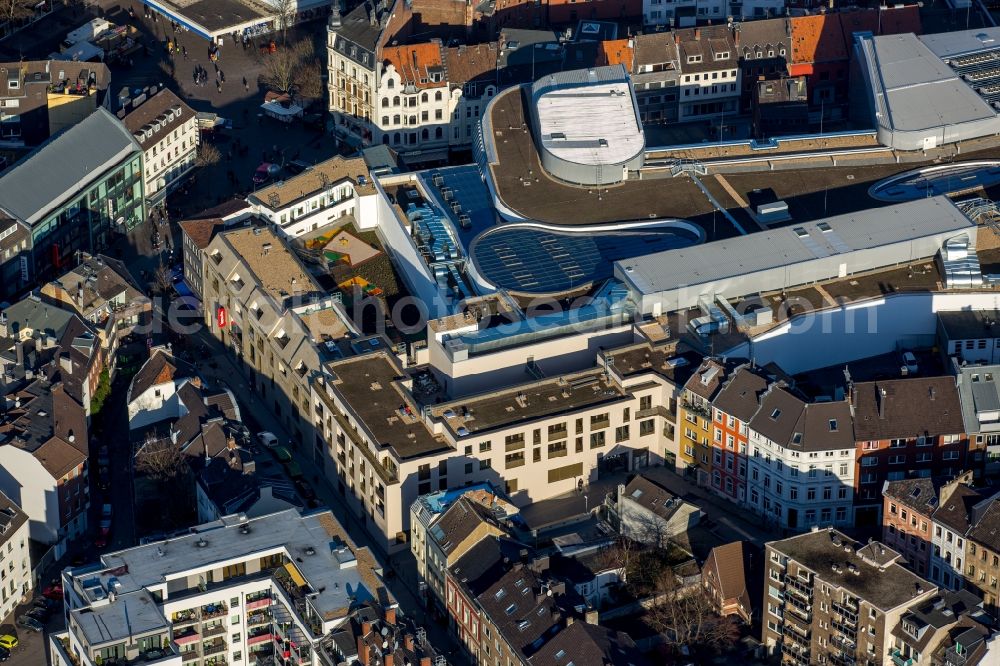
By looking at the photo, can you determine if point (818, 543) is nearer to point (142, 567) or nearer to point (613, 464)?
point (613, 464)

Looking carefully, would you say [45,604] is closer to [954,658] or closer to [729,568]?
[729,568]

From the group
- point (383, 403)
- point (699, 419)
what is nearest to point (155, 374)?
point (383, 403)

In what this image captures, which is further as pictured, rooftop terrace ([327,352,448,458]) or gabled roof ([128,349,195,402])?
gabled roof ([128,349,195,402])

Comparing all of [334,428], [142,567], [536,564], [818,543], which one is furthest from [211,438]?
[818,543]

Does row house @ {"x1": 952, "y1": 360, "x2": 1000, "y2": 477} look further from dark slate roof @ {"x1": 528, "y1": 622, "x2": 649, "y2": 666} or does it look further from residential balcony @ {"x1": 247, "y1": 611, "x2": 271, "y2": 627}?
residential balcony @ {"x1": 247, "y1": 611, "x2": 271, "y2": 627}

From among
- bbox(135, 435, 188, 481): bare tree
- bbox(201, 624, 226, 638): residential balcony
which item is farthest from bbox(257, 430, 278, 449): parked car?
bbox(201, 624, 226, 638): residential balcony
